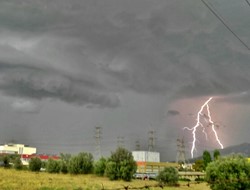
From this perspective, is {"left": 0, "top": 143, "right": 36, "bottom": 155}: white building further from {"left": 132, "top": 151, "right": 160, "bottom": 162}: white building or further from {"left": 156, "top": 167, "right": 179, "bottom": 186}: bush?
{"left": 156, "top": 167, "right": 179, "bottom": 186}: bush

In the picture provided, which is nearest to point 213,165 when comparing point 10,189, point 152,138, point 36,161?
point 10,189

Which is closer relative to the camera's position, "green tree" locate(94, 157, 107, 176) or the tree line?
the tree line

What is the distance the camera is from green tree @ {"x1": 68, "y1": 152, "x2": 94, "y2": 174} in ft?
251

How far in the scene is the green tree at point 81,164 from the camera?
7656 centimetres

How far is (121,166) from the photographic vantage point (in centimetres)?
6775

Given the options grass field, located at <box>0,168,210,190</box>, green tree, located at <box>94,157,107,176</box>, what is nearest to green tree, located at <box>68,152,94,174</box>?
green tree, located at <box>94,157,107,176</box>

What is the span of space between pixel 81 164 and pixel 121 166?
13.3 meters

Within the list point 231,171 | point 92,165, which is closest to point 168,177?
point 231,171

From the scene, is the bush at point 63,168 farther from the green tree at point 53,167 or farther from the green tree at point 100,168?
the green tree at point 100,168

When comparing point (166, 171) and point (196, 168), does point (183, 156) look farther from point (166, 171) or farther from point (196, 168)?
point (166, 171)

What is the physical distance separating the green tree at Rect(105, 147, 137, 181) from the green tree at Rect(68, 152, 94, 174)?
903 centimetres

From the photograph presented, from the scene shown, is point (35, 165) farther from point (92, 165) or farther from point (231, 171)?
point (231, 171)

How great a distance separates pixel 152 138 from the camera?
121 m

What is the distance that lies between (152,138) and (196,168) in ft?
63.2
